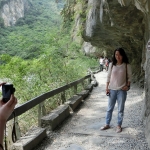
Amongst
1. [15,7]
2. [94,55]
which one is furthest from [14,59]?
[15,7]

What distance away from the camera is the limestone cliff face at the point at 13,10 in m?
76.1

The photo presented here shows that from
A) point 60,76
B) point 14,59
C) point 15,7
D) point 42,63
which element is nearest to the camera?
point 14,59

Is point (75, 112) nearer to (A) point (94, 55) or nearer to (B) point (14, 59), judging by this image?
(B) point (14, 59)

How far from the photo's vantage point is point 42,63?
943 centimetres

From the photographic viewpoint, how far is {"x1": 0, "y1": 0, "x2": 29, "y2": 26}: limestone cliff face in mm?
76088

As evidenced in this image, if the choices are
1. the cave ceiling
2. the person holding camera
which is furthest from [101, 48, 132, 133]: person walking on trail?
the person holding camera

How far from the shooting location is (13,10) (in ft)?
270

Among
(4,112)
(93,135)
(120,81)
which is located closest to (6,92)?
(4,112)

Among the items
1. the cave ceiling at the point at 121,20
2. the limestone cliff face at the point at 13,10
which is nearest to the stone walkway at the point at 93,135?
the cave ceiling at the point at 121,20

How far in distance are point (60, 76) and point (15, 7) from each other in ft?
264

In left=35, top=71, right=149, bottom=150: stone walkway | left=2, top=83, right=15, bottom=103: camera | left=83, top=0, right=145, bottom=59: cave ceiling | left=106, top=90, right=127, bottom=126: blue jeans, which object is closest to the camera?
left=2, top=83, right=15, bottom=103: camera

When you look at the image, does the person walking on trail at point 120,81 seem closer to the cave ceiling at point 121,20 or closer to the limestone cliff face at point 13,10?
the cave ceiling at point 121,20

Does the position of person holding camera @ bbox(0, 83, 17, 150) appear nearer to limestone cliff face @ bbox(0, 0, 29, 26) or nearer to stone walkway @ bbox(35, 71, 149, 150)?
stone walkway @ bbox(35, 71, 149, 150)

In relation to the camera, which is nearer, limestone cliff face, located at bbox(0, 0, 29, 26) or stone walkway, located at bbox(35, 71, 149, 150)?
stone walkway, located at bbox(35, 71, 149, 150)
